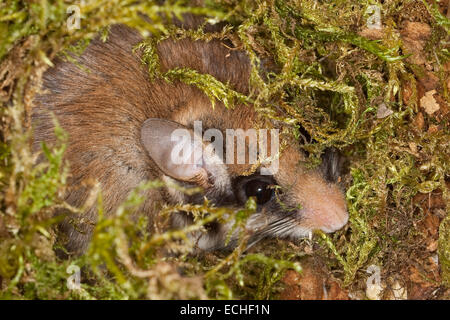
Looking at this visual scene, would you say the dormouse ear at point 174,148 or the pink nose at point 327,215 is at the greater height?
the dormouse ear at point 174,148

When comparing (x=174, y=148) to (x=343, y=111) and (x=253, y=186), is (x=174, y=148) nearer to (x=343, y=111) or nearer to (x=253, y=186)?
(x=253, y=186)

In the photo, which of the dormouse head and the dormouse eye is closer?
the dormouse head

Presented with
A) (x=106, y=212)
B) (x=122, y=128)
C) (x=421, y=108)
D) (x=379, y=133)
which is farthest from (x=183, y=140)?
(x=421, y=108)

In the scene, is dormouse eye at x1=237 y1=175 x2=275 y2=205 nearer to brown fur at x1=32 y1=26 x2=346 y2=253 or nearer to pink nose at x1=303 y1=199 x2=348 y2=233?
brown fur at x1=32 y1=26 x2=346 y2=253

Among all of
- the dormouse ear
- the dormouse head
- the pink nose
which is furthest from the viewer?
the pink nose

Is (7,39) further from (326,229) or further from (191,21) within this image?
(326,229)

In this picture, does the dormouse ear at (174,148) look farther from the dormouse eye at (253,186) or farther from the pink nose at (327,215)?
the pink nose at (327,215)

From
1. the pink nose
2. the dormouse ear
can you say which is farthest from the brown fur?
the dormouse ear

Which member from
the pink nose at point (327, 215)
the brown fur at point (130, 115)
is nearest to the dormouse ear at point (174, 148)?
the brown fur at point (130, 115)
